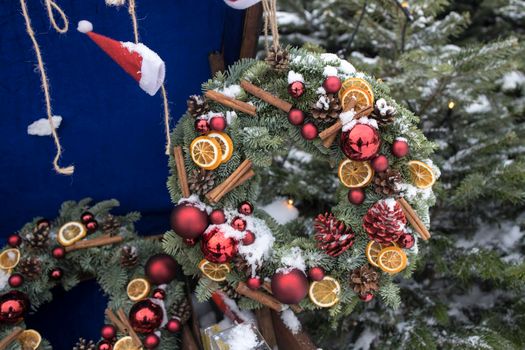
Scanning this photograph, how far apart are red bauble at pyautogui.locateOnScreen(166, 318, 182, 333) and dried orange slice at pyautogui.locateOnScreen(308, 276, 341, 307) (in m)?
0.41

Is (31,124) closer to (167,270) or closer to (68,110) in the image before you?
(68,110)

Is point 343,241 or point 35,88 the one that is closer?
point 343,241

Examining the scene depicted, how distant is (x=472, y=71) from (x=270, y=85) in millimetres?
579

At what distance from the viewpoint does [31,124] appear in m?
1.11

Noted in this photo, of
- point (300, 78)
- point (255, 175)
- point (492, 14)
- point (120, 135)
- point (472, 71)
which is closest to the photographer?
point (300, 78)

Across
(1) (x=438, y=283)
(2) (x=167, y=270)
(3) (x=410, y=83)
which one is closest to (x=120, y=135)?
(2) (x=167, y=270)

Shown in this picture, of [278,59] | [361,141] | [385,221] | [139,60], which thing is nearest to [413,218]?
[385,221]

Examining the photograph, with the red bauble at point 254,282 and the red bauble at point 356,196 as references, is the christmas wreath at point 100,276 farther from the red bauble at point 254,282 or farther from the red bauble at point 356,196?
the red bauble at point 356,196

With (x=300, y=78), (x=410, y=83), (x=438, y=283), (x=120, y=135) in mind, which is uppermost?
(x=300, y=78)

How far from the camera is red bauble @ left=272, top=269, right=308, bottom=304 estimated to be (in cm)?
85

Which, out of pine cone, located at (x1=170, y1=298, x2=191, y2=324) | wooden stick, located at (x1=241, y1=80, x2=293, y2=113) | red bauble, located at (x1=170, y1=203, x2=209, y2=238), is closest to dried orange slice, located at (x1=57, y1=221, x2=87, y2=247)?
pine cone, located at (x1=170, y1=298, x2=191, y2=324)

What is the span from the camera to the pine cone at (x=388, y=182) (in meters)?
0.83

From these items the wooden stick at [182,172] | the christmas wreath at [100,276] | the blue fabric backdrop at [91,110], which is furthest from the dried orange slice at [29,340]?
the wooden stick at [182,172]

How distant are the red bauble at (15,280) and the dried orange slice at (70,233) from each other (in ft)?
0.42
